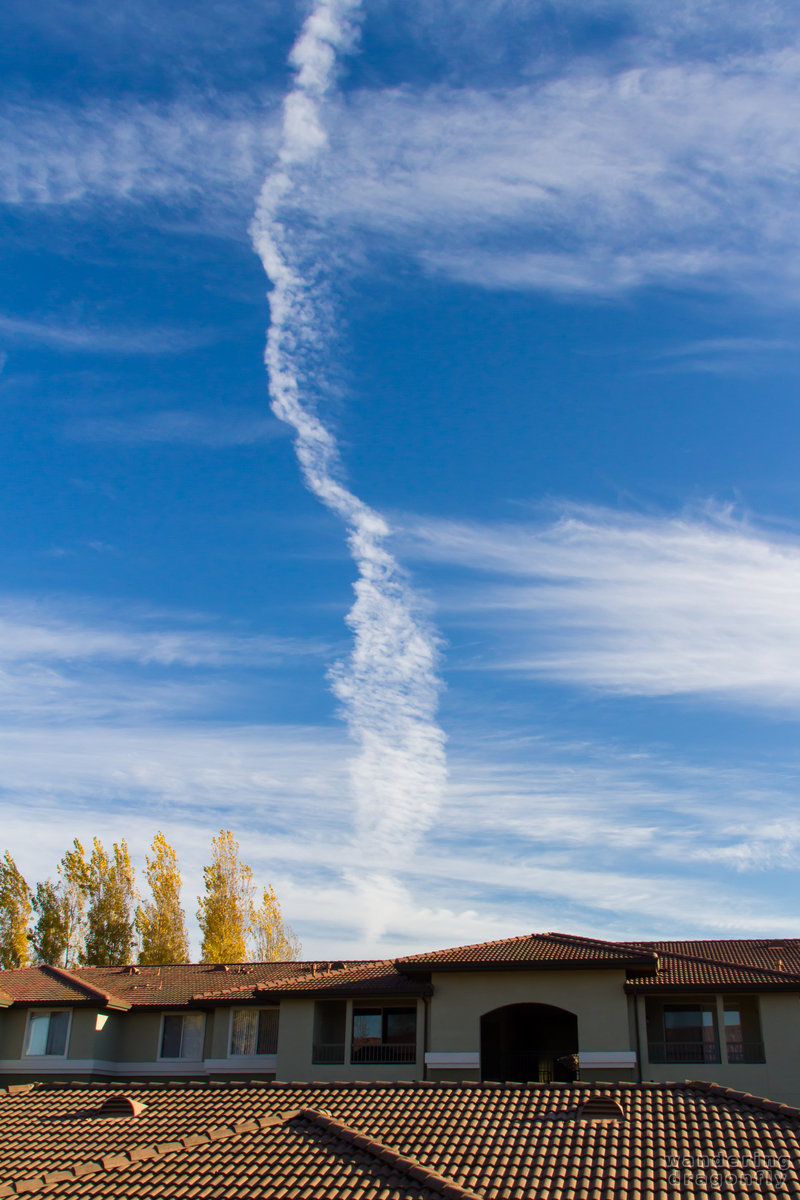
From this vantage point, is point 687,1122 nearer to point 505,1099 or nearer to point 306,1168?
point 505,1099

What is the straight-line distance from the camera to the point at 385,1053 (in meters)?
29.6

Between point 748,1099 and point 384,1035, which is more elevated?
point 384,1035

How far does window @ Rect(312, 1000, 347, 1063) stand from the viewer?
98.9 feet

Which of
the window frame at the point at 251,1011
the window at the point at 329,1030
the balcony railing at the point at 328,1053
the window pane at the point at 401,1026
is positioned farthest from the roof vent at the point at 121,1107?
the window pane at the point at 401,1026

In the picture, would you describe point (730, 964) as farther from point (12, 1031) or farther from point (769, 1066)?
point (12, 1031)

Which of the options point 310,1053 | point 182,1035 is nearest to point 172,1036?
point 182,1035

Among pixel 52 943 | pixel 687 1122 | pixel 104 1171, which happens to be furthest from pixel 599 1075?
pixel 52 943

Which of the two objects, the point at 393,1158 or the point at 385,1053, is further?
the point at 385,1053

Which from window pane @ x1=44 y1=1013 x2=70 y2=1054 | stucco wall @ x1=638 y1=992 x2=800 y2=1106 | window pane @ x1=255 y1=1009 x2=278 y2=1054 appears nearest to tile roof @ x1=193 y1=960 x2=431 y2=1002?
window pane @ x1=255 y1=1009 x2=278 y2=1054

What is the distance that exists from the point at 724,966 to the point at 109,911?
112 ft

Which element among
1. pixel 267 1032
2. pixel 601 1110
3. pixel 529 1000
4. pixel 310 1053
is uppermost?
pixel 529 1000

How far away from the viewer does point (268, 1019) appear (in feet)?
106

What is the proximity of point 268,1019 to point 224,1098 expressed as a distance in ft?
32.9

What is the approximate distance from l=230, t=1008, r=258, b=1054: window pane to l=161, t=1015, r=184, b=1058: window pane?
3019 mm
